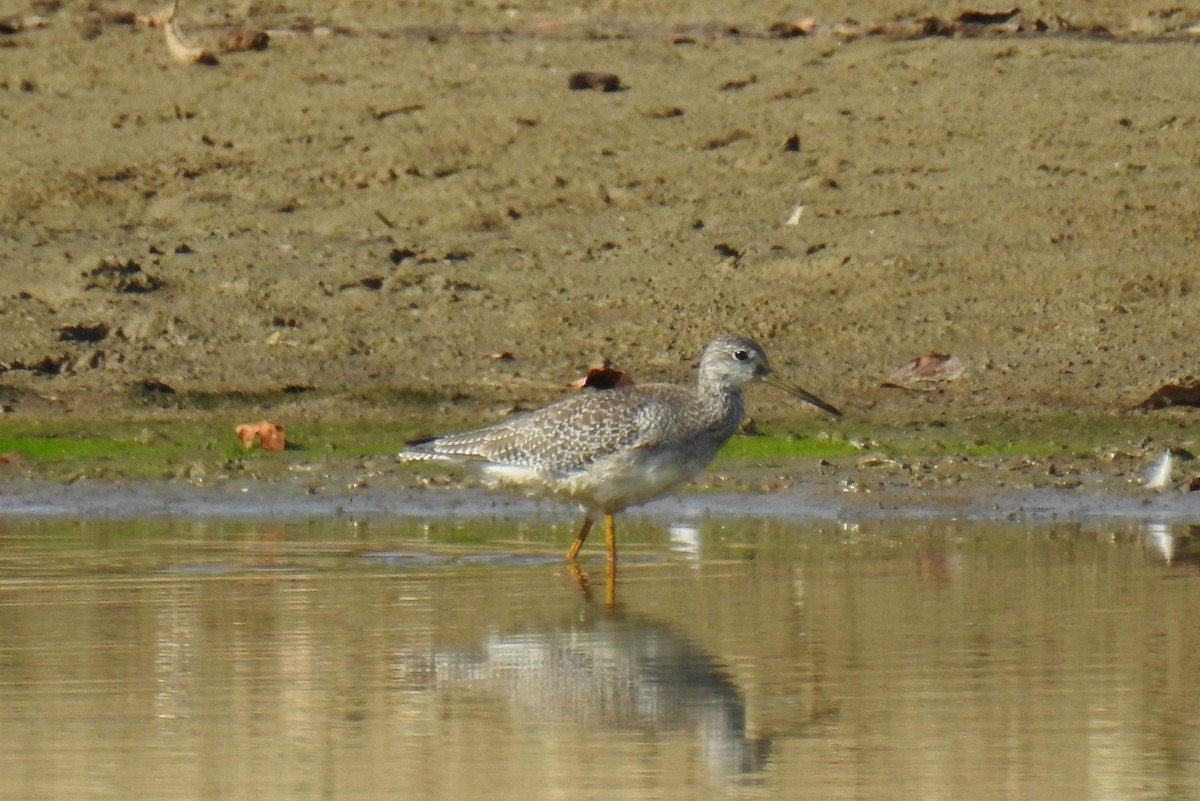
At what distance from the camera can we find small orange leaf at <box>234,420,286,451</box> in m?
11.2

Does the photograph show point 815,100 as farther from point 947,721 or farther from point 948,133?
point 947,721

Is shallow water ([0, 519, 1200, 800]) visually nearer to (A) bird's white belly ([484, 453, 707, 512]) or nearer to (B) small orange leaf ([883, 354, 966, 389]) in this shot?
(A) bird's white belly ([484, 453, 707, 512])

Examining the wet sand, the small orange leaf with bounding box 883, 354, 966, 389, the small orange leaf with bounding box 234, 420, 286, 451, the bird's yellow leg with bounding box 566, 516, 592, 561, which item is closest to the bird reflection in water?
the bird's yellow leg with bounding box 566, 516, 592, 561

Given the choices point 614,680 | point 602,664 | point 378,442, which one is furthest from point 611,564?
point 378,442

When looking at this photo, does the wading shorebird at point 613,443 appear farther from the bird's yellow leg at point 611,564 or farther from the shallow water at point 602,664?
the shallow water at point 602,664

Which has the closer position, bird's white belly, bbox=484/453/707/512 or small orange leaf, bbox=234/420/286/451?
bird's white belly, bbox=484/453/707/512

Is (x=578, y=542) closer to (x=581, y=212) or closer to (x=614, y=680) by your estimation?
(x=614, y=680)

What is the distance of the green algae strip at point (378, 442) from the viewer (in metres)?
11.0

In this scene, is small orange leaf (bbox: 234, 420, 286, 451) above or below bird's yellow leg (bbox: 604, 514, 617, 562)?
above

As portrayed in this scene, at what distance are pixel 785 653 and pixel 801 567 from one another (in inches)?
66.1

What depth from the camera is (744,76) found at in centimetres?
1457

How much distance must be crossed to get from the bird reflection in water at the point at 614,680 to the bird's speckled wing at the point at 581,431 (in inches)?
64.1

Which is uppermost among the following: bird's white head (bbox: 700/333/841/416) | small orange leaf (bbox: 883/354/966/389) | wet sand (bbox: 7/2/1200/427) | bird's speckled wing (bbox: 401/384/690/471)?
wet sand (bbox: 7/2/1200/427)

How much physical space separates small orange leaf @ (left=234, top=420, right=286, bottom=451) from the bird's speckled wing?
1645mm
